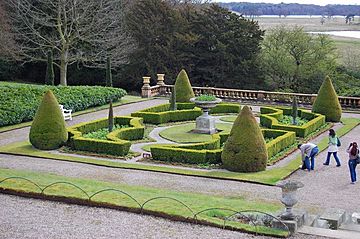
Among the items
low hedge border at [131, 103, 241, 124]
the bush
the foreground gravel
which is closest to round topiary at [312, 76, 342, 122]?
low hedge border at [131, 103, 241, 124]

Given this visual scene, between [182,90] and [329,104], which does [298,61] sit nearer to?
[182,90]

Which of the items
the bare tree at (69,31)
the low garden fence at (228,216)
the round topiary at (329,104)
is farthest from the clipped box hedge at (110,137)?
the bare tree at (69,31)

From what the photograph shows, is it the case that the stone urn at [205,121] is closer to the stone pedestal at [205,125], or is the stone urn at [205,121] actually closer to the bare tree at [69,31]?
the stone pedestal at [205,125]

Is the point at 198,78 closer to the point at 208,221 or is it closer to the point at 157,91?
the point at 157,91

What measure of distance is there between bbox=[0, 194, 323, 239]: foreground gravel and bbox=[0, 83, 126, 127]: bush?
17.0 meters

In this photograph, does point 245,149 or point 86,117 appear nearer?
point 245,149

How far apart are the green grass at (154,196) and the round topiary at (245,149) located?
3.64 m

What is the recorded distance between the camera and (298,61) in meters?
54.8

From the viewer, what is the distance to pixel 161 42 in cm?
5528

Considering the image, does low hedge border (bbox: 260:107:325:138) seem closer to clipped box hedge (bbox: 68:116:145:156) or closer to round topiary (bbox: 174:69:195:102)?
round topiary (bbox: 174:69:195:102)

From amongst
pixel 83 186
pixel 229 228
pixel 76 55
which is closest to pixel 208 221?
pixel 229 228

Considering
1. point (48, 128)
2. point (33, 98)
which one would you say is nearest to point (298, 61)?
point (33, 98)

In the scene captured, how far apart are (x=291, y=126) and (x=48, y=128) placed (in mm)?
11996

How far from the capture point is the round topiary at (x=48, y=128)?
86.2 feet
